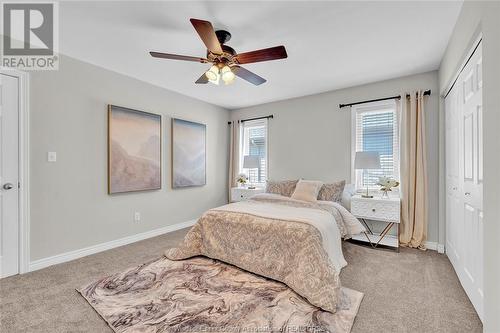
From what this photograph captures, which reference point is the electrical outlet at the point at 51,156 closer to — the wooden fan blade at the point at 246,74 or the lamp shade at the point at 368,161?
the wooden fan blade at the point at 246,74

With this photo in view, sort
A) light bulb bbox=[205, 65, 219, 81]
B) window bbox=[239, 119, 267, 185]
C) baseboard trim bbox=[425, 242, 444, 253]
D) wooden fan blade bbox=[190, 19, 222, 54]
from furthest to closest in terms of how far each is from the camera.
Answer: window bbox=[239, 119, 267, 185] → baseboard trim bbox=[425, 242, 444, 253] → light bulb bbox=[205, 65, 219, 81] → wooden fan blade bbox=[190, 19, 222, 54]

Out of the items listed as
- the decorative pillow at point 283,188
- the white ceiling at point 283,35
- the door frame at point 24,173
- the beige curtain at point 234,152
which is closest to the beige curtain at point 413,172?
the white ceiling at point 283,35

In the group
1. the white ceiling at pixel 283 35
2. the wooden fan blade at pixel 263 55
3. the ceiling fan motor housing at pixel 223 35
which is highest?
the white ceiling at pixel 283 35

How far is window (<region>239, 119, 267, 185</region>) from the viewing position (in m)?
4.92

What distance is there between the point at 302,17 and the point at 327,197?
242 centimetres

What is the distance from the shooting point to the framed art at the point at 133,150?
3260 mm

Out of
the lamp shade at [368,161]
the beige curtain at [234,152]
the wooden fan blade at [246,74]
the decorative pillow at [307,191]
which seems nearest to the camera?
the wooden fan blade at [246,74]

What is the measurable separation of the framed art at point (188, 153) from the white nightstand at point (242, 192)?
67 centimetres

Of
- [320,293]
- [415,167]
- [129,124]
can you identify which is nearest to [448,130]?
[415,167]

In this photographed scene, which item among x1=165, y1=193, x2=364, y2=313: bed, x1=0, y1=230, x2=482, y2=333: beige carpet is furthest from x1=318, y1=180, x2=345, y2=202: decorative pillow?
x1=0, y1=230, x2=482, y2=333: beige carpet

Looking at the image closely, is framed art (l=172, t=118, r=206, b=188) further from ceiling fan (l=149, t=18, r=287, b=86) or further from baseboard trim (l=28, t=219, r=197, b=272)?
ceiling fan (l=149, t=18, r=287, b=86)

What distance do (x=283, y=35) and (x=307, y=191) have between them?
7.07ft

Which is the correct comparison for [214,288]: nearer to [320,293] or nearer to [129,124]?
[320,293]

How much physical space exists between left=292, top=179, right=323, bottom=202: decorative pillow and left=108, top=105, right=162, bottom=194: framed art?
2322 mm
